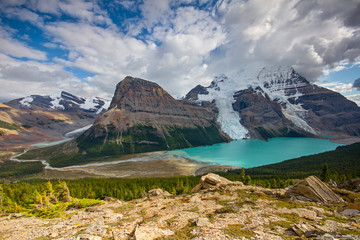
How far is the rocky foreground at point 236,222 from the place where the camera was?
41.2 feet

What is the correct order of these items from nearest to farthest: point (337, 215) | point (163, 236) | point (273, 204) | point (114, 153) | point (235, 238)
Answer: point (235, 238), point (163, 236), point (337, 215), point (273, 204), point (114, 153)

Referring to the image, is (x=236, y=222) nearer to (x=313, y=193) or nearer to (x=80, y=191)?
(x=313, y=193)

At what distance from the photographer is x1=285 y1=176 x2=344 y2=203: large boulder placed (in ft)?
72.7

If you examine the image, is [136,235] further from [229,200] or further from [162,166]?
[162,166]

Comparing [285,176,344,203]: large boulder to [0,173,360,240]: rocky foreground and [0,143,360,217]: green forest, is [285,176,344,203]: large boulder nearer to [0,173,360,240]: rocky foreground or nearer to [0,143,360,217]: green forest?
[0,173,360,240]: rocky foreground

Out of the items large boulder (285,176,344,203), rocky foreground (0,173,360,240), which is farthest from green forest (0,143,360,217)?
large boulder (285,176,344,203)

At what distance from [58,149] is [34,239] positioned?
207m

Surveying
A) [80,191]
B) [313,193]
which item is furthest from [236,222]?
[80,191]

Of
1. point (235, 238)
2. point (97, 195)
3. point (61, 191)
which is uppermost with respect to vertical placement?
point (235, 238)

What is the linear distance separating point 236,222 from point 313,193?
46.4 feet

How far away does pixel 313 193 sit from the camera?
74.8 ft

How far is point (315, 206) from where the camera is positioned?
781 inches

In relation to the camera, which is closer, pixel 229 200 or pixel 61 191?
pixel 229 200

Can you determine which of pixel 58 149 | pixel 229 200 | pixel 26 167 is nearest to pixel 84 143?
pixel 58 149
